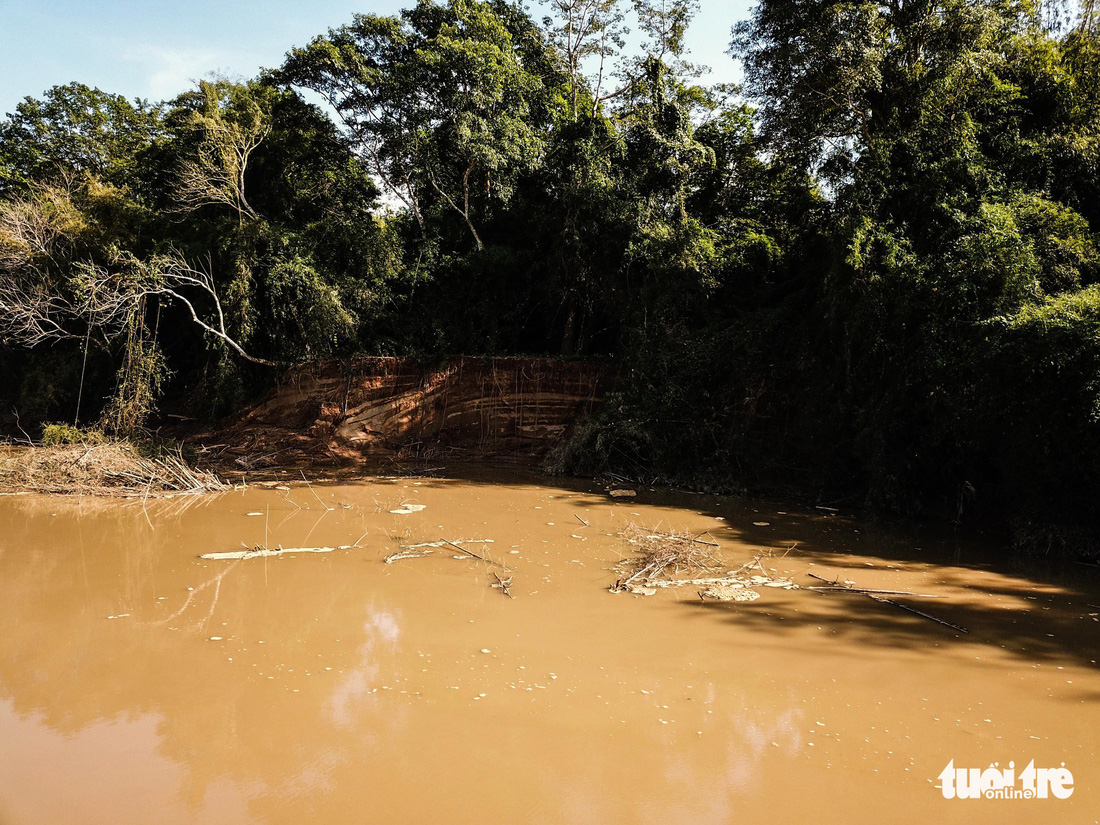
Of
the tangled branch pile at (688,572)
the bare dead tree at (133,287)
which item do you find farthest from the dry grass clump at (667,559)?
the bare dead tree at (133,287)

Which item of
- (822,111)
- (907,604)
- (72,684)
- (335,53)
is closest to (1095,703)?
(907,604)

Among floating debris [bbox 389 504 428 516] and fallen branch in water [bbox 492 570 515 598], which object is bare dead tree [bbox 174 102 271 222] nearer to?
floating debris [bbox 389 504 428 516]

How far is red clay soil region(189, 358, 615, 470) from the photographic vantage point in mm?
14258

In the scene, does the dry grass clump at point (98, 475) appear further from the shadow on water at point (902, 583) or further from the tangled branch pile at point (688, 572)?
the tangled branch pile at point (688, 572)

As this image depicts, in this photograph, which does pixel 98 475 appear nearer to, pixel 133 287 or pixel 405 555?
pixel 133 287

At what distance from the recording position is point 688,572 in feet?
21.8

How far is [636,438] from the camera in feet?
40.7

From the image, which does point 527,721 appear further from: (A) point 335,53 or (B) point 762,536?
(A) point 335,53

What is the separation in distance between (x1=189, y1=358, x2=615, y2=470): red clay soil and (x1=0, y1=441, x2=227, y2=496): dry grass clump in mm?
3294

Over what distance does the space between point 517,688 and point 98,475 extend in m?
9.01

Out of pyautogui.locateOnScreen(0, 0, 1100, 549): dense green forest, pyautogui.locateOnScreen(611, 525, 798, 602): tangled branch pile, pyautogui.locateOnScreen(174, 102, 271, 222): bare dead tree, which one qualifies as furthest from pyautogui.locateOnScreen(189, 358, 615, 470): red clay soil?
pyautogui.locateOnScreen(611, 525, 798, 602): tangled branch pile

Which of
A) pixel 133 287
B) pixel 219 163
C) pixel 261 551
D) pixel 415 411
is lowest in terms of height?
pixel 261 551

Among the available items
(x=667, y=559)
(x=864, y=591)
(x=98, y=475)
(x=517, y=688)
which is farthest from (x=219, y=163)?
(x=864, y=591)

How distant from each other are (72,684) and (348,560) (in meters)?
2.89
